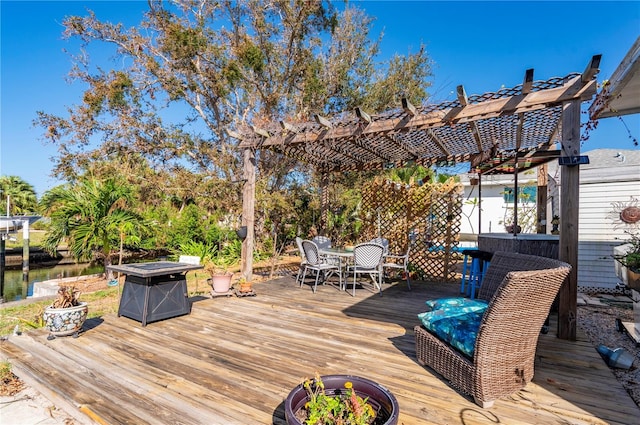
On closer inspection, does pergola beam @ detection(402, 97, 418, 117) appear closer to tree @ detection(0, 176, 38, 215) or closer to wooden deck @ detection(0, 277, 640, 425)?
wooden deck @ detection(0, 277, 640, 425)

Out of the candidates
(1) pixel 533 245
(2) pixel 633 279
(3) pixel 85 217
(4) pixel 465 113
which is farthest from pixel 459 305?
(3) pixel 85 217

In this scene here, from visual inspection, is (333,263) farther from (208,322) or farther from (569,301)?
(569,301)

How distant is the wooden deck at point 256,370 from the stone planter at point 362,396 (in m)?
0.37

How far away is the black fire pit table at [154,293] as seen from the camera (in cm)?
361

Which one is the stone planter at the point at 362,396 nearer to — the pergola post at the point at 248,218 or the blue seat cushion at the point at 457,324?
the blue seat cushion at the point at 457,324

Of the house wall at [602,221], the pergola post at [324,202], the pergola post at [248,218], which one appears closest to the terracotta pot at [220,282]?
the pergola post at [248,218]

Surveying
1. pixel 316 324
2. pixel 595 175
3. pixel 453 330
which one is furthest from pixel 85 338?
pixel 595 175

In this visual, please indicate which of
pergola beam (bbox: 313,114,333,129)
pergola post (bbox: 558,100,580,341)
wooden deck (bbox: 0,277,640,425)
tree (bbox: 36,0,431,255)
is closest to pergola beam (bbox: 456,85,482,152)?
pergola post (bbox: 558,100,580,341)

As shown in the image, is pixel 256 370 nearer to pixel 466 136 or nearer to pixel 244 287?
pixel 244 287

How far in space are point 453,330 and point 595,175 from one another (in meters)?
5.78

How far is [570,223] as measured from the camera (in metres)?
3.31

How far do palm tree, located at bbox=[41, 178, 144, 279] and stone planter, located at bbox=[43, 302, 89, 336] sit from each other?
3.68m

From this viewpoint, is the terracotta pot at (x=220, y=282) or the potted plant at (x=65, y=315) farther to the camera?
the terracotta pot at (x=220, y=282)

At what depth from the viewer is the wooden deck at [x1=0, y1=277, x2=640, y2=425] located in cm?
196
